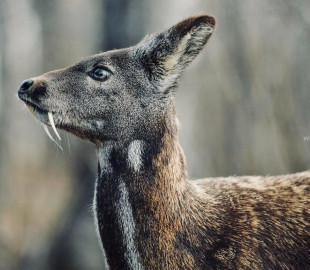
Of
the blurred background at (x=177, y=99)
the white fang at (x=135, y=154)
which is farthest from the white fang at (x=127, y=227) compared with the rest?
the blurred background at (x=177, y=99)

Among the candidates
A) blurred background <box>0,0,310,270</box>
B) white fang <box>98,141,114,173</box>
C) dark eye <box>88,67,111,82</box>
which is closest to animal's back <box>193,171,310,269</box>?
white fang <box>98,141,114,173</box>

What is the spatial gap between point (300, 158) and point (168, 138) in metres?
5.09

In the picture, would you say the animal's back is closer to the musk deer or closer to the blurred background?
the musk deer

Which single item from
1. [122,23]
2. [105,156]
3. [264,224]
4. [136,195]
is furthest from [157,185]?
[122,23]

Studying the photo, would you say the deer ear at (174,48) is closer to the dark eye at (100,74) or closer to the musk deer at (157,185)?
the musk deer at (157,185)

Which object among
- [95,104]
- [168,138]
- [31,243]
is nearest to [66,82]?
[95,104]

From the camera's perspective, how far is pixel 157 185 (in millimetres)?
4500

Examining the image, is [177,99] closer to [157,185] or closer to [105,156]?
[105,156]

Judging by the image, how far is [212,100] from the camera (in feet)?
32.0

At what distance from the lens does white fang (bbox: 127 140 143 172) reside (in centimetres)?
450

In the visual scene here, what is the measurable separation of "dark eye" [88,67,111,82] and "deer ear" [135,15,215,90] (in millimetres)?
308

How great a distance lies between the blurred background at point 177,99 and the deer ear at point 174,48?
446 centimetres

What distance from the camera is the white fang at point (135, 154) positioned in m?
4.50

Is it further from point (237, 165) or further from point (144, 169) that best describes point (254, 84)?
point (144, 169)
